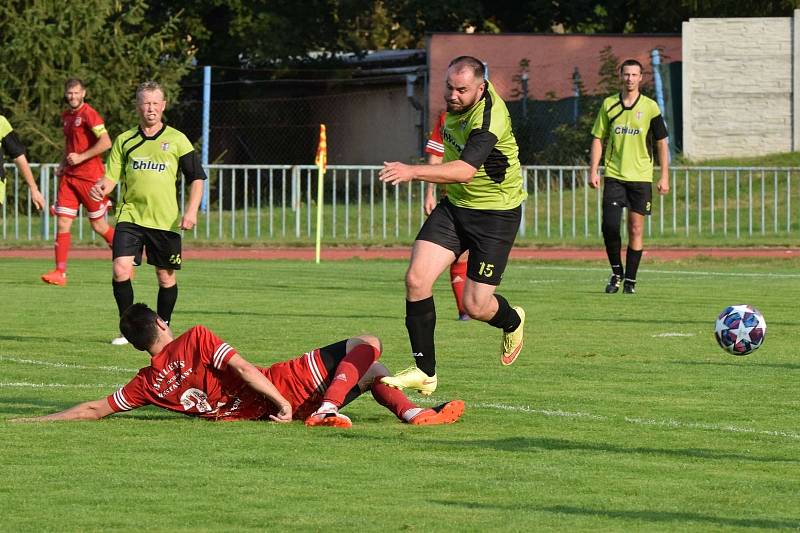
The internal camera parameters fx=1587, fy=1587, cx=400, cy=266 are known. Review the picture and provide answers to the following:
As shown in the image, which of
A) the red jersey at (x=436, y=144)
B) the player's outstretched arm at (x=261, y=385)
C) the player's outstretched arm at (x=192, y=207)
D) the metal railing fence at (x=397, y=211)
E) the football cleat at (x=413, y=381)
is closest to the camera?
the player's outstretched arm at (x=261, y=385)

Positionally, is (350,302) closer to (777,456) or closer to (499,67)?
(777,456)

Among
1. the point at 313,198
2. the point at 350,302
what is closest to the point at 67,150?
the point at 350,302

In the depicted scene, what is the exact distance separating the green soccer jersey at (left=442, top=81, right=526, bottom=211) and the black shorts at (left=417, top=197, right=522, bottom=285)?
6 centimetres

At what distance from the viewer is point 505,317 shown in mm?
9898

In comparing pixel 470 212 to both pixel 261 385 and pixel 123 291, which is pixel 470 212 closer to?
pixel 261 385

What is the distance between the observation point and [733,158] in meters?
34.8

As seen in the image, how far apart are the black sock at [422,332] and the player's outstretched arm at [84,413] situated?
1.77m

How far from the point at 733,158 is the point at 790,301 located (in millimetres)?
19211

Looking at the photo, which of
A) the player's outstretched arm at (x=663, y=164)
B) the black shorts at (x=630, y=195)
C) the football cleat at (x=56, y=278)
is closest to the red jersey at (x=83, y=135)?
the football cleat at (x=56, y=278)

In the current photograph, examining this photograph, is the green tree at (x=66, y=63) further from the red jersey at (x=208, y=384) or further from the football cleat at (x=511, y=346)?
the red jersey at (x=208, y=384)

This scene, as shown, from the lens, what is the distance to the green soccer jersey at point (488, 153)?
9.05 m

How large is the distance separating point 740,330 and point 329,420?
2.94m

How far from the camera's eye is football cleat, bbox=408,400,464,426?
8.21 meters

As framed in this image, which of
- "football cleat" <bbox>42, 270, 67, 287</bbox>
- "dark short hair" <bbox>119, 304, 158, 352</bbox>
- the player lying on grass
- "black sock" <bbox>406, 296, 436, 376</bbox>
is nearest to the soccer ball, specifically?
"black sock" <bbox>406, 296, 436, 376</bbox>
